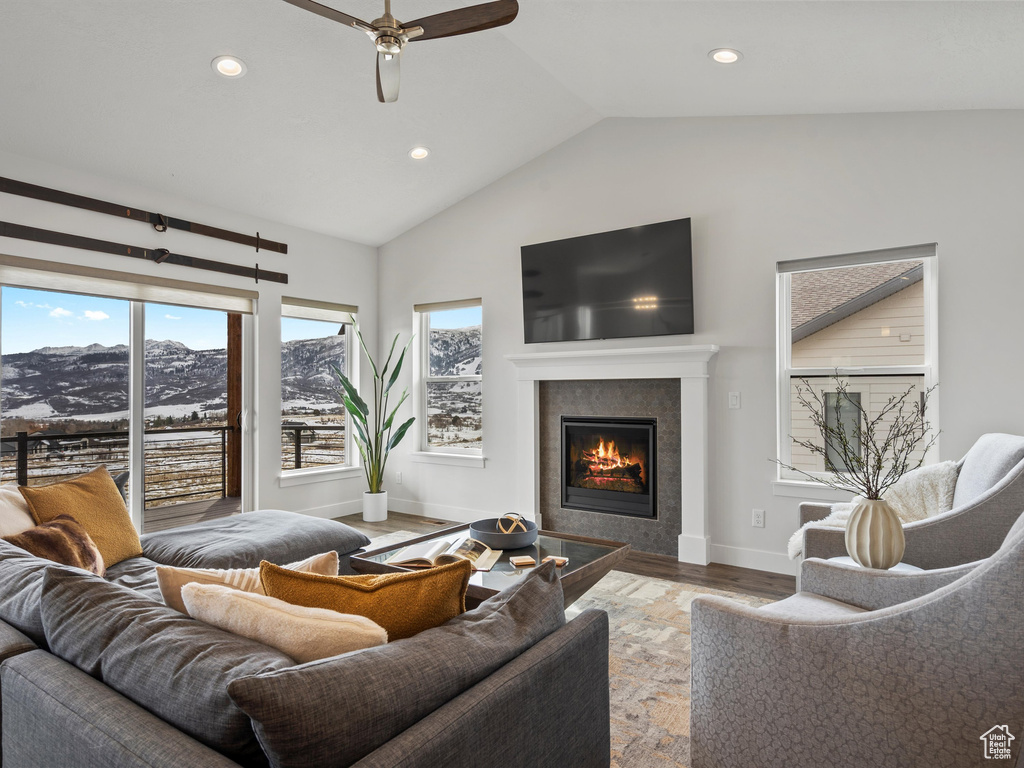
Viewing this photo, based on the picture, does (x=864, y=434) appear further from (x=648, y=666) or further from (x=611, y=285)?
(x=611, y=285)

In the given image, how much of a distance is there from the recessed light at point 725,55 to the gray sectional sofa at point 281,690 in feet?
9.09

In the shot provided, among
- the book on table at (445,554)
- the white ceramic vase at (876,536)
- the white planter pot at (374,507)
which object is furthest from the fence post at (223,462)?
the white ceramic vase at (876,536)

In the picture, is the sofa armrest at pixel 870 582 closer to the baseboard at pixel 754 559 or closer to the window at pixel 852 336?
the window at pixel 852 336

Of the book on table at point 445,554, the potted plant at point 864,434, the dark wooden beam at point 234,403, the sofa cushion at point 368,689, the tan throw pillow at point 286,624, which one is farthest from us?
the dark wooden beam at point 234,403

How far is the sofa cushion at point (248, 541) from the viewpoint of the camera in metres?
2.66

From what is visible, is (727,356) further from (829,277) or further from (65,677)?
(65,677)

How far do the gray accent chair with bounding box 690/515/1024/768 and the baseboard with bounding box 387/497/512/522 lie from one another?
3418 mm

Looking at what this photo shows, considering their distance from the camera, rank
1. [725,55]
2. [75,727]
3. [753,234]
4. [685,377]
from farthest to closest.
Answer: [685,377]
[753,234]
[725,55]
[75,727]

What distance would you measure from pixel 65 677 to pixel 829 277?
3.93 meters

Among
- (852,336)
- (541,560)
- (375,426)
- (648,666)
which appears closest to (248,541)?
(541,560)

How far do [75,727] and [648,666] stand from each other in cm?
204

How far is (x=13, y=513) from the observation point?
7.54 feet

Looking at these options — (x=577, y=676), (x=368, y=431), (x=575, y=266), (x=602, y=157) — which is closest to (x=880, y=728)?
(x=577, y=676)

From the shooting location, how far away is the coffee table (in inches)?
88.0
